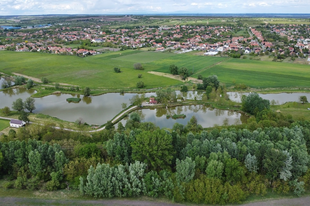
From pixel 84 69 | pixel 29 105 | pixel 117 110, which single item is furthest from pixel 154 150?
pixel 84 69

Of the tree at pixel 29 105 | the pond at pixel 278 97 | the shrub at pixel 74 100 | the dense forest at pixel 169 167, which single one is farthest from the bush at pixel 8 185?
the pond at pixel 278 97

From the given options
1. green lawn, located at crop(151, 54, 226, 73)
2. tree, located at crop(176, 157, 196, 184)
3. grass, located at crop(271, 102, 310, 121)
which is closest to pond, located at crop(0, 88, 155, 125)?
tree, located at crop(176, 157, 196, 184)

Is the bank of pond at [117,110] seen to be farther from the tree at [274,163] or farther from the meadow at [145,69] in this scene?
the tree at [274,163]

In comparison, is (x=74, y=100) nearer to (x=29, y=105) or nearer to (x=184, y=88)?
(x=29, y=105)

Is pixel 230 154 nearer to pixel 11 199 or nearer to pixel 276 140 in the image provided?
pixel 276 140

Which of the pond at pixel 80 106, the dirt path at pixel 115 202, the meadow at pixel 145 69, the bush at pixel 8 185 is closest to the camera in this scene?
the dirt path at pixel 115 202

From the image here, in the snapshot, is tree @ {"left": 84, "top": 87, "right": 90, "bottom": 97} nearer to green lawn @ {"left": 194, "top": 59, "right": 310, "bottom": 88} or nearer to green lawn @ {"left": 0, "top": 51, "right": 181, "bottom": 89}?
green lawn @ {"left": 0, "top": 51, "right": 181, "bottom": 89}

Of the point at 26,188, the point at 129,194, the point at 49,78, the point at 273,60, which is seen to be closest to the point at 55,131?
the point at 26,188
